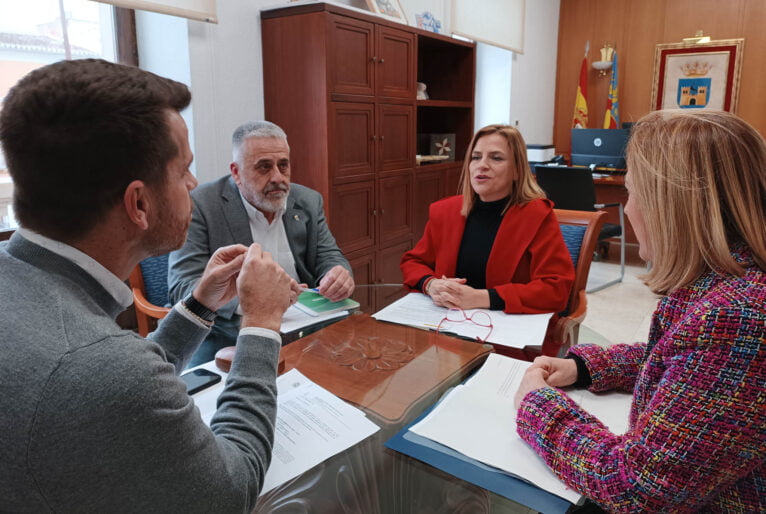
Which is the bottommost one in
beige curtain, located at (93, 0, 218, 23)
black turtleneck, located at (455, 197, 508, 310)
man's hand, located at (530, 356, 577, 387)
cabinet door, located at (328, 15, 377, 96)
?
man's hand, located at (530, 356, 577, 387)

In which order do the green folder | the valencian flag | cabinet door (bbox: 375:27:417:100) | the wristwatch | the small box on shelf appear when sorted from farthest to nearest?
the valencian flag < the small box on shelf < cabinet door (bbox: 375:27:417:100) < the green folder < the wristwatch

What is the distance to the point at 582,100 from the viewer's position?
6.67 metres

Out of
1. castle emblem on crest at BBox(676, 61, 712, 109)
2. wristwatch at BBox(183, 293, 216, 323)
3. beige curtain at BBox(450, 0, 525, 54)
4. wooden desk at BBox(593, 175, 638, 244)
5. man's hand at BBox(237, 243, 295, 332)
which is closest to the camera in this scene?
A: man's hand at BBox(237, 243, 295, 332)

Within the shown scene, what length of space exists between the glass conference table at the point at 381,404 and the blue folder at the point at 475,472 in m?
0.01

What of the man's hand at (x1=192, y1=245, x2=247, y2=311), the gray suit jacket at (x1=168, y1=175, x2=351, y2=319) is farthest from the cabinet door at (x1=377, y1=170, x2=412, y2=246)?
the man's hand at (x1=192, y1=245, x2=247, y2=311)

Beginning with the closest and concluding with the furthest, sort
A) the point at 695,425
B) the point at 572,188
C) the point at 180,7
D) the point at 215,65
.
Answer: the point at 695,425
the point at 180,7
the point at 215,65
the point at 572,188

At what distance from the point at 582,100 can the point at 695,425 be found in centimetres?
656

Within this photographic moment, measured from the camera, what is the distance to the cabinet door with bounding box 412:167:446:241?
3.94 metres

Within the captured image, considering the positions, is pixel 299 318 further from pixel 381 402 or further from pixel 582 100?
pixel 582 100

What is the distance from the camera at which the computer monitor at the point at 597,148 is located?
5.26m

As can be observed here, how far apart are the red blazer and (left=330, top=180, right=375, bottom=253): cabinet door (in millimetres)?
1034

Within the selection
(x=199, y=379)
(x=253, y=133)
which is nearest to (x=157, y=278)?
(x=253, y=133)

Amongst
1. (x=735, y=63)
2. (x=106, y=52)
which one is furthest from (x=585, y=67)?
(x=106, y=52)

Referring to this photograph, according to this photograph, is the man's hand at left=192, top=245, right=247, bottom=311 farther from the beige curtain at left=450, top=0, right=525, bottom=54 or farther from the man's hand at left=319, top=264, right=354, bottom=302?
the beige curtain at left=450, top=0, right=525, bottom=54
